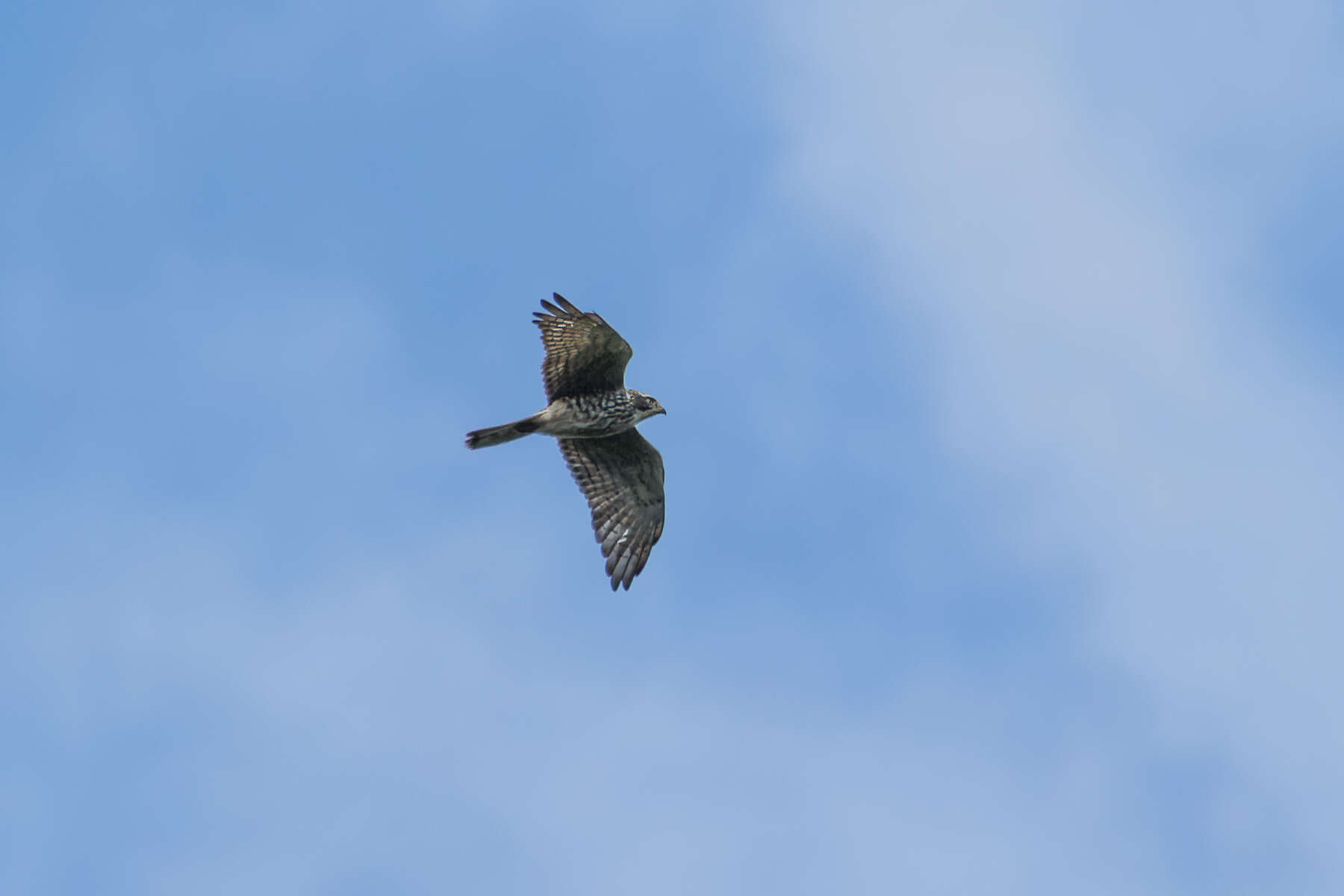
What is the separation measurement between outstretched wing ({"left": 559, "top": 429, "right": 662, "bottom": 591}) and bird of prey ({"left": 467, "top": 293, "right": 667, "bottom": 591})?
0.04ft

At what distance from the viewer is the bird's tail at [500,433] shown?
2214 centimetres

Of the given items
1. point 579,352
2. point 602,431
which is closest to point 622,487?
point 602,431

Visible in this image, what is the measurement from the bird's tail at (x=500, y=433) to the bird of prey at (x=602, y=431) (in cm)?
1

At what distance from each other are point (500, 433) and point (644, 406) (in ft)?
6.96

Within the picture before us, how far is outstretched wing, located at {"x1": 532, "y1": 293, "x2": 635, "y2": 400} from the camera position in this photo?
72.1 feet

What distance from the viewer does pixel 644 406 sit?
22.9m

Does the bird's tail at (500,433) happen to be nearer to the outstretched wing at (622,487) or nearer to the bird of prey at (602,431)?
the bird of prey at (602,431)

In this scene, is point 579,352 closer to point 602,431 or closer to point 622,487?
point 602,431

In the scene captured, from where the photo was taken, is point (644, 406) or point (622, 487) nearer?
point (644, 406)

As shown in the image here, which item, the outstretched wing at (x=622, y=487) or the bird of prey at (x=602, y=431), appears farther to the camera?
the outstretched wing at (x=622, y=487)

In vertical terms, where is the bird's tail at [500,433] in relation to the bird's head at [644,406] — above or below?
below

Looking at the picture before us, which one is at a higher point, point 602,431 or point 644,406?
point 644,406

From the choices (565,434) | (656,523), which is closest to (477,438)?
(565,434)

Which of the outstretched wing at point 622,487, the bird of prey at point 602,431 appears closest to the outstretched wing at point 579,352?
the bird of prey at point 602,431
